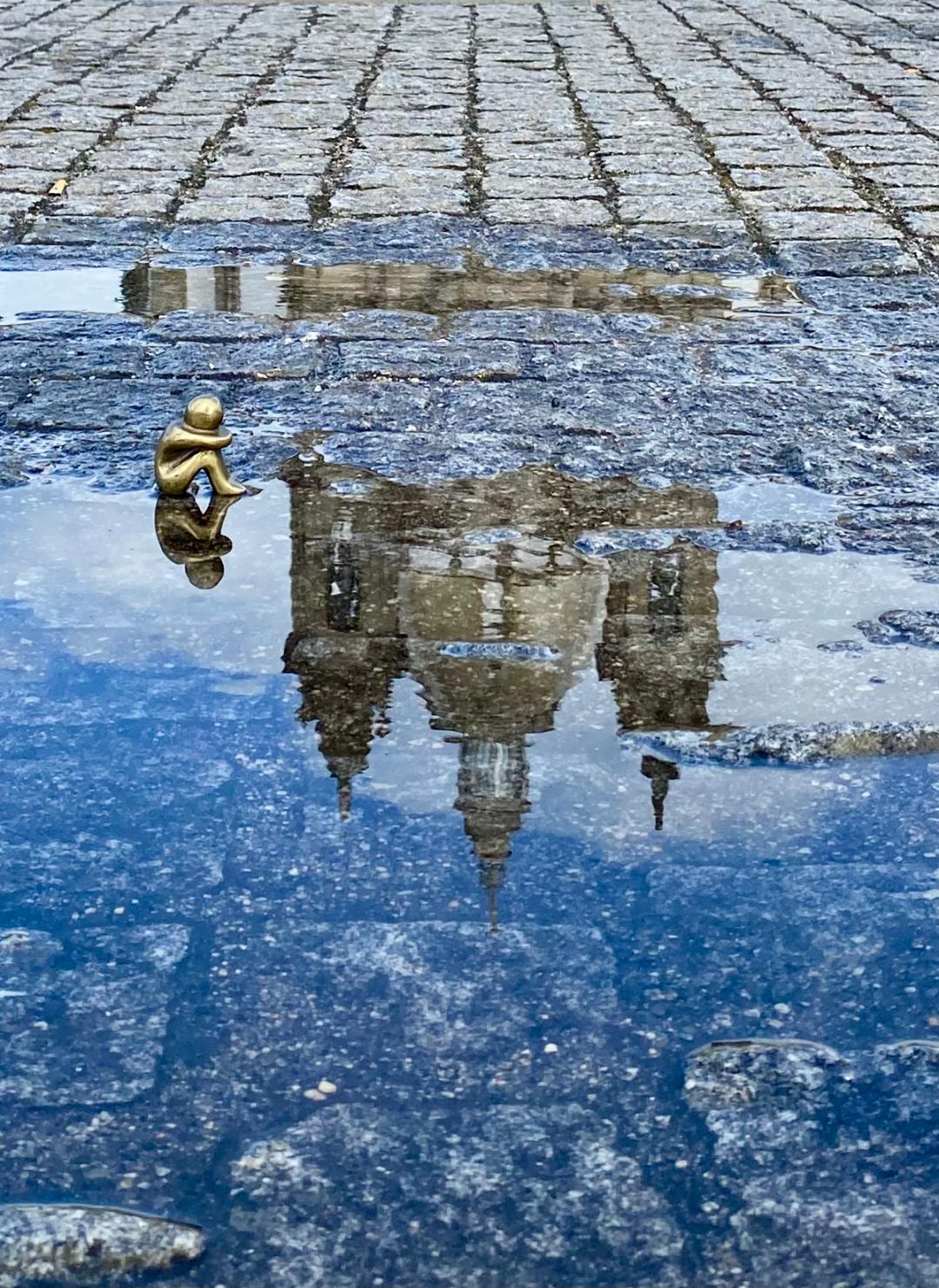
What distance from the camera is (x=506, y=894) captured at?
10.4ft

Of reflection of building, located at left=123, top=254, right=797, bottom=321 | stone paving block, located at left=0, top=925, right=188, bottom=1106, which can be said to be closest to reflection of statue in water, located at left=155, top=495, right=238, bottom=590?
stone paving block, located at left=0, top=925, right=188, bottom=1106

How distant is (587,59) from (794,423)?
7.99 meters

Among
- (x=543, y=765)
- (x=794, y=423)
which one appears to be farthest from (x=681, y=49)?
(x=543, y=765)

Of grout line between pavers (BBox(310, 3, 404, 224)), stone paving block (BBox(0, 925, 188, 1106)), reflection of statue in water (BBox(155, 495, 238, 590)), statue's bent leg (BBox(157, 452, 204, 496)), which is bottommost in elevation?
reflection of statue in water (BBox(155, 495, 238, 590))

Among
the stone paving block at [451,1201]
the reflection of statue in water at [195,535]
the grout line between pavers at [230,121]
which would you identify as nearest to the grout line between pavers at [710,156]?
the grout line between pavers at [230,121]

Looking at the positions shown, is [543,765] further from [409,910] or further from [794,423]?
[794,423]

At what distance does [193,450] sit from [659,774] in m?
2.02

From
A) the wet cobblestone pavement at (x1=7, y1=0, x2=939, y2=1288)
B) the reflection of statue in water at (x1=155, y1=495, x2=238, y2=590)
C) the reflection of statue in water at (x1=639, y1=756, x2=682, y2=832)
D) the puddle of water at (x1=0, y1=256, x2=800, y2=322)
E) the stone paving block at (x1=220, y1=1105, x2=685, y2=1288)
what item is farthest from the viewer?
the puddle of water at (x1=0, y1=256, x2=800, y2=322)

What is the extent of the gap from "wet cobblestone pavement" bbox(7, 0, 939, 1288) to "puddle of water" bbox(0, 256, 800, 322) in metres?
0.03

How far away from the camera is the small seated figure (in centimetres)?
494

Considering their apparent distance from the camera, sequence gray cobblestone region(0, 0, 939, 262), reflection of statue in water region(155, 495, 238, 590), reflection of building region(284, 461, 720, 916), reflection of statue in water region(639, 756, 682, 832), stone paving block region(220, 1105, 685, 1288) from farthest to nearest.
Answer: gray cobblestone region(0, 0, 939, 262)
reflection of statue in water region(155, 495, 238, 590)
reflection of building region(284, 461, 720, 916)
reflection of statue in water region(639, 756, 682, 832)
stone paving block region(220, 1105, 685, 1288)

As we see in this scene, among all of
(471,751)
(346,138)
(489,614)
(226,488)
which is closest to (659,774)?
(471,751)

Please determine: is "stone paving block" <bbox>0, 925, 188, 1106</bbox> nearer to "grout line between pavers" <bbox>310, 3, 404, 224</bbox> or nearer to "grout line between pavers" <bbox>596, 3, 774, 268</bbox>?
"grout line between pavers" <bbox>596, 3, 774, 268</bbox>

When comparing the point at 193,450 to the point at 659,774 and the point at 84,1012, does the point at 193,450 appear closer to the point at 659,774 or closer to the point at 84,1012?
the point at 659,774
